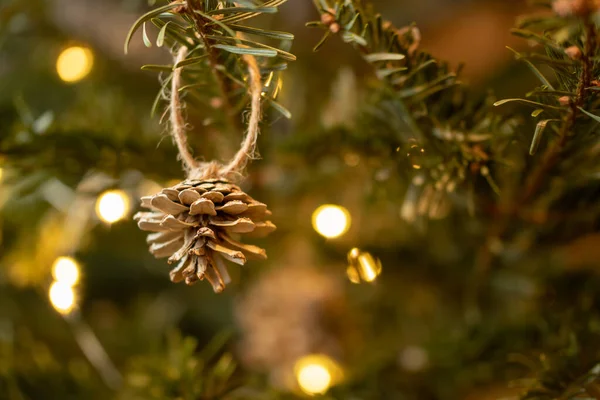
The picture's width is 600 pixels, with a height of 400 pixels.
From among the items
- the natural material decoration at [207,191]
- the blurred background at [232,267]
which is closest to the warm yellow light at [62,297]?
the blurred background at [232,267]

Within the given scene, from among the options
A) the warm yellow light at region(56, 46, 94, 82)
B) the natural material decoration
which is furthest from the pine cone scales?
the warm yellow light at region(56, 46, 94, 82)

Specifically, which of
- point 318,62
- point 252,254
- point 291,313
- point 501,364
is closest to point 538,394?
point 501,364

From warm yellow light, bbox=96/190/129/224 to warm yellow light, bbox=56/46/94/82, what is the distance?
21cm

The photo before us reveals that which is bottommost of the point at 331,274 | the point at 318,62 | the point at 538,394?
the point at 538,394

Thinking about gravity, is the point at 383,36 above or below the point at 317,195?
below

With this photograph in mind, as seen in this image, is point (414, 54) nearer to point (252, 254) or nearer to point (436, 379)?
point (252, 254)

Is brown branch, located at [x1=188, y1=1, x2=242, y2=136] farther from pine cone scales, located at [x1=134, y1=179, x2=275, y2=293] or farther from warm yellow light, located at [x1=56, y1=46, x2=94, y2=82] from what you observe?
warm yellow light, located at [x1=56, y1=46, x2=94, y2=82]

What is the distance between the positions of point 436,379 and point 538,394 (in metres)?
0.15

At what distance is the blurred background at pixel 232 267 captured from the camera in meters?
0.41

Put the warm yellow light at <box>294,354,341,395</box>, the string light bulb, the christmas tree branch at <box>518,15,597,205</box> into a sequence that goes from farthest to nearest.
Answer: the warm yellow light at <box>294,354,341,395</box>
the string light bulb
the christmas tree branch at <box>518,15,597,205</box>

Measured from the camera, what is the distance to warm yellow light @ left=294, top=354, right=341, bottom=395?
51 cm

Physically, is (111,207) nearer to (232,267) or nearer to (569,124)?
(232,267)

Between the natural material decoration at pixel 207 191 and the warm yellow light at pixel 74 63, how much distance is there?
0.33 m

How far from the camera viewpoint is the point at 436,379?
465 millimetres
